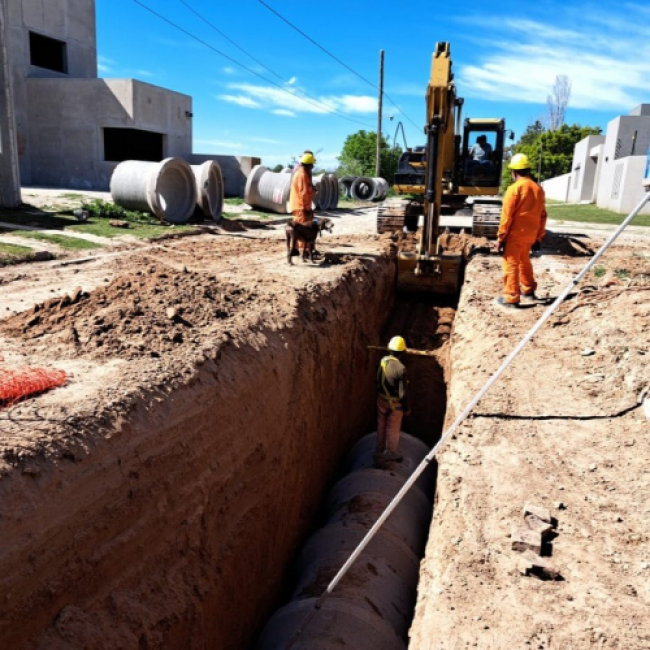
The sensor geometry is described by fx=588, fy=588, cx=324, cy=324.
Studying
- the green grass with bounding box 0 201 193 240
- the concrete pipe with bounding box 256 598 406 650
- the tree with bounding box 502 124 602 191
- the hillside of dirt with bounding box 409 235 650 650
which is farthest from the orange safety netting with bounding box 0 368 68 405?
the tree with bounding box 502 124 602 191

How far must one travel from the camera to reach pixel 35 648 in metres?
3.25

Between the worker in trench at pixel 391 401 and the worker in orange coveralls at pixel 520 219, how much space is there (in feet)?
7.17

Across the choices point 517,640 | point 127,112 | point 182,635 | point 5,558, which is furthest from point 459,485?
point 127,112

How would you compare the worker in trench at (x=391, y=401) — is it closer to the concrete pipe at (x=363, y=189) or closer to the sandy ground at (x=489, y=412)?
the sandy ground at (x=489, y=412)

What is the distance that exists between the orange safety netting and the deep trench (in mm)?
3253

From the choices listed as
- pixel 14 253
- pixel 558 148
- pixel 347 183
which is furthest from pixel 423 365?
pixel 558 148

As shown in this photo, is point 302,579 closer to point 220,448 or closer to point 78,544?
point 220,448

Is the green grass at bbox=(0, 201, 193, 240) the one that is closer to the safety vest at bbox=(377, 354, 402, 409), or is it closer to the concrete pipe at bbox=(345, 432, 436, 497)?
the concrete pipe at bbox=(345, 432, 436, 497)

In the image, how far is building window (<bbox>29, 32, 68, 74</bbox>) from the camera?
2539 centimetres

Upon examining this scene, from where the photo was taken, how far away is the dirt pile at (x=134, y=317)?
17.8 ft

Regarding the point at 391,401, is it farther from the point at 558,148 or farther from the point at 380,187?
the point at 558,148

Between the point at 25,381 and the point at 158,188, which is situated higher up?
the point at 158,188

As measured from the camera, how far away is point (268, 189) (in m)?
21.8

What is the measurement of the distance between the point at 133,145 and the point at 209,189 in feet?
46.0
